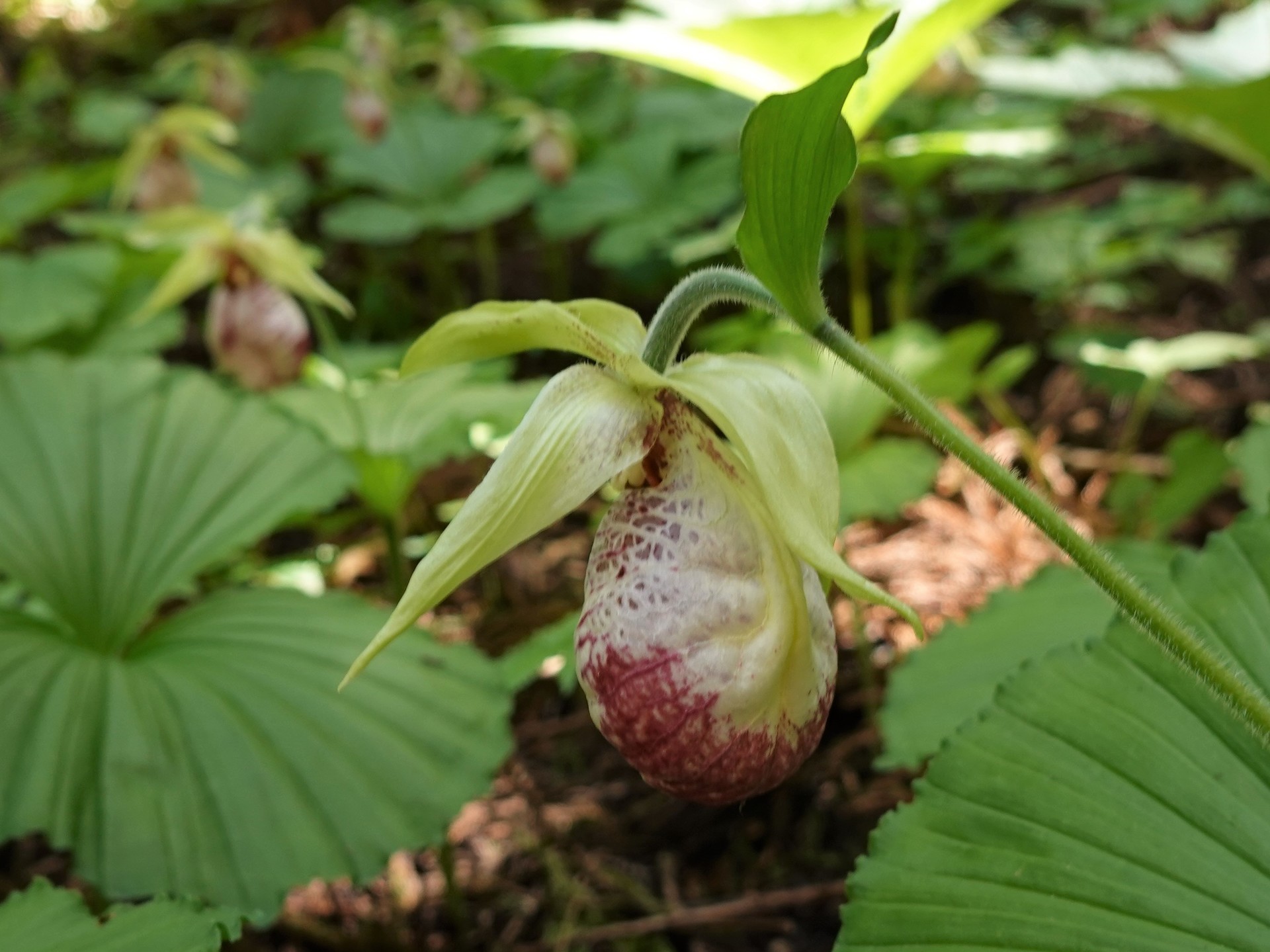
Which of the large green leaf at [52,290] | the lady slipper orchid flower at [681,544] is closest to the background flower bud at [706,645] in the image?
the lady slipper orchid flower at [681,544]

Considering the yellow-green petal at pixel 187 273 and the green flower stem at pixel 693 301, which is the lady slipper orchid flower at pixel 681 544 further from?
the yellow-green petal at pixel 187 273

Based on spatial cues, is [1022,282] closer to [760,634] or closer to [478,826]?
[478,826]

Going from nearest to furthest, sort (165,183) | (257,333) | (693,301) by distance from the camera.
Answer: (693,301) < (257,333) < (165,183)

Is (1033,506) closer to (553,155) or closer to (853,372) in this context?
(853,372)

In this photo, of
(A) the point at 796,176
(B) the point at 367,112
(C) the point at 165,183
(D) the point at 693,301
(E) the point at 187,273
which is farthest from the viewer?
(B) the point at 367,112

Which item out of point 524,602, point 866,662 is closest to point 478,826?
point 524,602

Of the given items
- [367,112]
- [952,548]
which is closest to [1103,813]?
[952,548]
